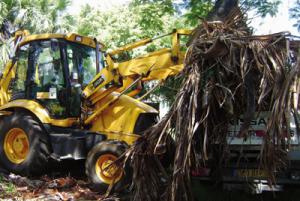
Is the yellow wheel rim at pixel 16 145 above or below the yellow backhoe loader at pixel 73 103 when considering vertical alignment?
below

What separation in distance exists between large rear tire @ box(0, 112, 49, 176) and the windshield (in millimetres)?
1283

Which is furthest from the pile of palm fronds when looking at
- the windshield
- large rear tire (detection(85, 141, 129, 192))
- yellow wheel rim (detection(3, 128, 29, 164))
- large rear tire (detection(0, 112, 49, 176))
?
yellow wheel rim (detection(3, 128, 29, 164))

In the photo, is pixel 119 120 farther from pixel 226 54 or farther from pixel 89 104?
pixel 226 54

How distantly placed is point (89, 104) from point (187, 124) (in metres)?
3.51

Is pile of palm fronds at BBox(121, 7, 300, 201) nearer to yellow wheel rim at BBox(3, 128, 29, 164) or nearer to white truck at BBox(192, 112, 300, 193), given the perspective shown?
white truck at BBox(192, 112, 300, 193)

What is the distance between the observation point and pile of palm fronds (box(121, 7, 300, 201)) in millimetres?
5508

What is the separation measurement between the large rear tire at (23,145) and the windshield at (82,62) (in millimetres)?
1283

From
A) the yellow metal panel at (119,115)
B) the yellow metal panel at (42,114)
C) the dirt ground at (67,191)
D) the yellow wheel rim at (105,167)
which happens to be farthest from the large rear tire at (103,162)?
the yellow metal panel at (42,114)

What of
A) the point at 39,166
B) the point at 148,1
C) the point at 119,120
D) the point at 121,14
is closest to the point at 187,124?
the point at 119,120

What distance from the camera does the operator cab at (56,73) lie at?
877 centimetres

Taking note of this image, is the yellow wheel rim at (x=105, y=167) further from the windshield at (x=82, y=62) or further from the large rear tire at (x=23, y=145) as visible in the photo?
the windshield at (x=82, y=62)

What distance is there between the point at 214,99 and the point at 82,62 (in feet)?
13.7

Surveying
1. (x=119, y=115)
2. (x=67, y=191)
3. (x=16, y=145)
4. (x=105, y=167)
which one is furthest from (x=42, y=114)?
(x=105, y=167)

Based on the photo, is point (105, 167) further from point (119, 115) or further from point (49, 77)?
point (49, 77)
